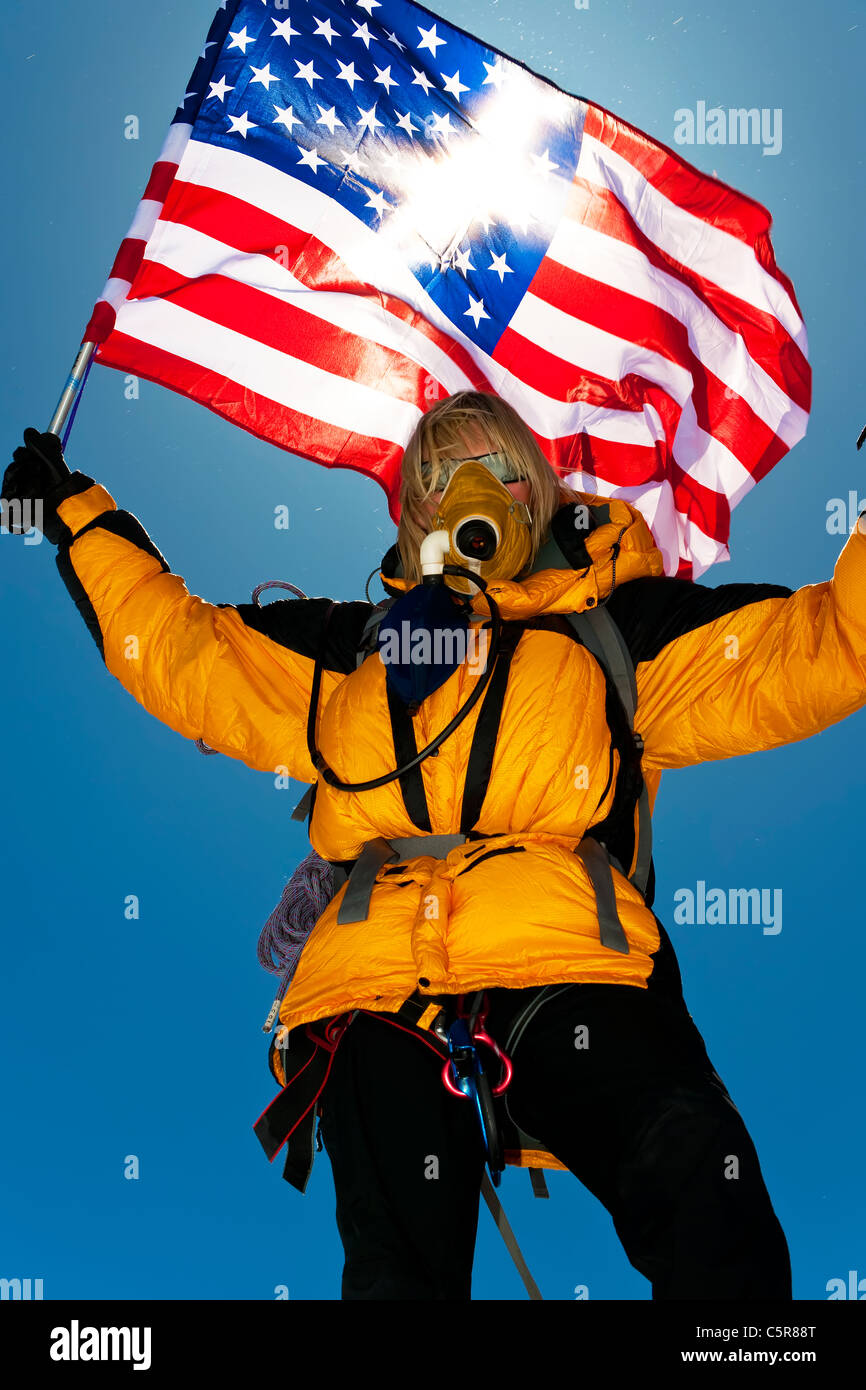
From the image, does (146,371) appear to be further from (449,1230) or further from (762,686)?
(449,1230)

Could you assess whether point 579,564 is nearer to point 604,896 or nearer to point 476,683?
point 476,683

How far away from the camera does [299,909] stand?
344 centimetres

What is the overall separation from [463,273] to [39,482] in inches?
62.7

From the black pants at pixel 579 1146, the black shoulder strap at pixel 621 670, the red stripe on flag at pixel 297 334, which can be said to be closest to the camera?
the black pants at pixel 579 1146

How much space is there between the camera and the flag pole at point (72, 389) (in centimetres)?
364

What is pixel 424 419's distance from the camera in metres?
3.61

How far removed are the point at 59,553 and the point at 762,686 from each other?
175 centimetres

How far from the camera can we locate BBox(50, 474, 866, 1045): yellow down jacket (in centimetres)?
278

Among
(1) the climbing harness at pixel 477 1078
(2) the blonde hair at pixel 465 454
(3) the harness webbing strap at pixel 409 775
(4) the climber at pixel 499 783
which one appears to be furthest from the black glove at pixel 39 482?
(1) the climbing harness at pixel 477 1078

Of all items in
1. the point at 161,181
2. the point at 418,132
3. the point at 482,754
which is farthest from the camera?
the point at 418,132

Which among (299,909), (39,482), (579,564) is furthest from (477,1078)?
(39,482)

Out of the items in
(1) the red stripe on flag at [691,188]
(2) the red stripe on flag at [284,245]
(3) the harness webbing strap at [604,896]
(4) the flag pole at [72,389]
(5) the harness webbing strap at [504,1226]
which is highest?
(1) the red stripe on flag at [691,188]

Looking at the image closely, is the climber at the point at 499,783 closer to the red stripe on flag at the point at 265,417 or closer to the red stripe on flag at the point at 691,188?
the red stripe on flag at the point at 265,417
